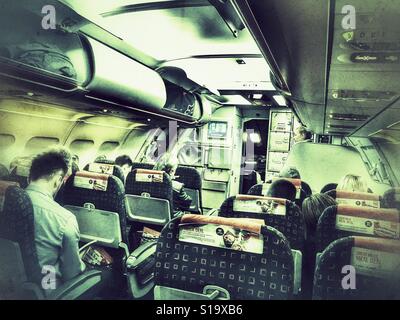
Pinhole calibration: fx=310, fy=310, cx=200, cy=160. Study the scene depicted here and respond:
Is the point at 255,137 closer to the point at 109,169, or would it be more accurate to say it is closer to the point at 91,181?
the point at 109,169

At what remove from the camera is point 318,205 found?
2.16 m

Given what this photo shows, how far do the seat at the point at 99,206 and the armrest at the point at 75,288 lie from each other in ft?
1.73

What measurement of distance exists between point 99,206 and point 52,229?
50cm

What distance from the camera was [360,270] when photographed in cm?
108

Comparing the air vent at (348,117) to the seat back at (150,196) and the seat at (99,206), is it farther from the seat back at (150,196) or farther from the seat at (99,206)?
the seat at (99,206)

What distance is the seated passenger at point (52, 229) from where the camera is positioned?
1871 millimetres

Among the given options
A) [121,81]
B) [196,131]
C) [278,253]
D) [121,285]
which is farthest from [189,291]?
[196,131]

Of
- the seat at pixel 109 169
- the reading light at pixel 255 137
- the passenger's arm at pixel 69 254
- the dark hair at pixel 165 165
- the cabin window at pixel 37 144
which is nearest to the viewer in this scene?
the passenger's arm at pixel 69 254

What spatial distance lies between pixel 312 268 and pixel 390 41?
149cm

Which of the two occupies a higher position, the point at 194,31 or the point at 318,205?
the point at 194,31

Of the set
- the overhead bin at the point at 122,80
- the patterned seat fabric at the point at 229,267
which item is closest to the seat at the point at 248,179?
the overhead bin at the point at 122,80

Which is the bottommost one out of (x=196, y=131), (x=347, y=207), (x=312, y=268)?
(x=312, y=268)

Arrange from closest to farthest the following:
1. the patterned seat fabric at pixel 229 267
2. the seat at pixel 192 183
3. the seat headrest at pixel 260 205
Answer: the patterned seat fabric at pixel 229 267 → the seat headrest at pixel 260 205 → the seat at pixel 192 183
